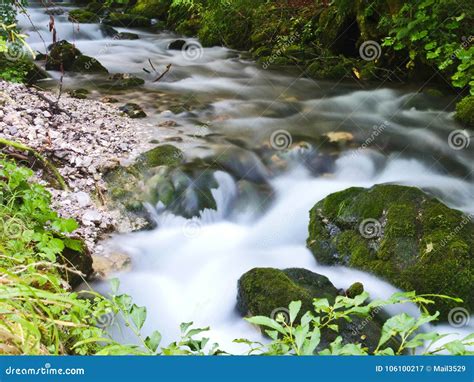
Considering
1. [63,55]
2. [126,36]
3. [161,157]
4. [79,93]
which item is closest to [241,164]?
[161,157]

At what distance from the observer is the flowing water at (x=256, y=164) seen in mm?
3832

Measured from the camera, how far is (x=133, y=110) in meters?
6.61

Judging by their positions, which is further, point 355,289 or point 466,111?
point 466,111

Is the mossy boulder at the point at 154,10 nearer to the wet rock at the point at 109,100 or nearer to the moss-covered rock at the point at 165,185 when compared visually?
the wet rock at the point at 109,100

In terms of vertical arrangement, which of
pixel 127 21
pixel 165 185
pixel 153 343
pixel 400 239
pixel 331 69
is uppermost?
pixel 153 343

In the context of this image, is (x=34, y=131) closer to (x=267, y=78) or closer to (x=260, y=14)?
(x=267, y=78)

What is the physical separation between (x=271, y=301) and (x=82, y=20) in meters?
10.3

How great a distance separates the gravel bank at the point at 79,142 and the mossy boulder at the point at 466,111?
407cm

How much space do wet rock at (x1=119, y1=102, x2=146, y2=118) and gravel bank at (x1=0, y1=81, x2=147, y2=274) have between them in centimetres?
17

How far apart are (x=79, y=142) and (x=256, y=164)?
1.89m

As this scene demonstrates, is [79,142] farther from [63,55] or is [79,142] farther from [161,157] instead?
[63,55]

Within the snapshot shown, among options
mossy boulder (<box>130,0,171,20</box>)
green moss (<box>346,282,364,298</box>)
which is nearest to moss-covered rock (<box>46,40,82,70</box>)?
mossy boulder (<box>130,0,171,20</box>)

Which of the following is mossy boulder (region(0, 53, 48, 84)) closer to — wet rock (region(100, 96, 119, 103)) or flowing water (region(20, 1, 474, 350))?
flowing water (region(20, 1, 474, 350))

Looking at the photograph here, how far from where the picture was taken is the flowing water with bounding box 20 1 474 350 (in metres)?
3.83
